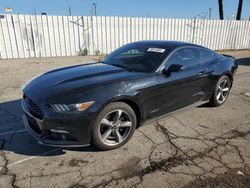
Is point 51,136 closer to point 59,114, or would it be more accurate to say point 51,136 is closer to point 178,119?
point 59,114

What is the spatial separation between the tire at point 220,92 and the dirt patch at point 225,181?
7.60 ft

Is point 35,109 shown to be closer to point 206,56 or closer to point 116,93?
point 116,93

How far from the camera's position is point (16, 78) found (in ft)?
23.8

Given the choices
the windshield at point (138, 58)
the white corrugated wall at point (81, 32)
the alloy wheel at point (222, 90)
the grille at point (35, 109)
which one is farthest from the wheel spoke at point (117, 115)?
the white corrugated wall at point (81, 32)

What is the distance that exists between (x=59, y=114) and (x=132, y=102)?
3.58 feet

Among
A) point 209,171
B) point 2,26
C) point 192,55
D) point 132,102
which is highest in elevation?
point 2,26

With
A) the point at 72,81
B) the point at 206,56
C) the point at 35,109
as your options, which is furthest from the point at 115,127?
the point at 206,56

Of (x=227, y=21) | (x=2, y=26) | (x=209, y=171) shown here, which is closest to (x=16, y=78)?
(x=2, y=26)

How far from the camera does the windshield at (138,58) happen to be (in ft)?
11.9

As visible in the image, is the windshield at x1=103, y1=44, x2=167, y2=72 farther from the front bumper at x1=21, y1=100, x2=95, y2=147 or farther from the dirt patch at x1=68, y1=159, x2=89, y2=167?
the dirt patch at x1=68, y1=159, x2=89, y2=167

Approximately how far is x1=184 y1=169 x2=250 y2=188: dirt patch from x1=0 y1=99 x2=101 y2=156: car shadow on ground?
4.85 ft

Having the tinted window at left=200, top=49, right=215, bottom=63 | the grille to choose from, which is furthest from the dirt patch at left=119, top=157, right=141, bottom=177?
the tinted window at left=200, top=49, right=215, bottom=63

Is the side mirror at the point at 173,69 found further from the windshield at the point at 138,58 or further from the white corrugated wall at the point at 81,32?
the white corrugated wall at the point at 81,32

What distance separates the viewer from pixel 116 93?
9.73ft
